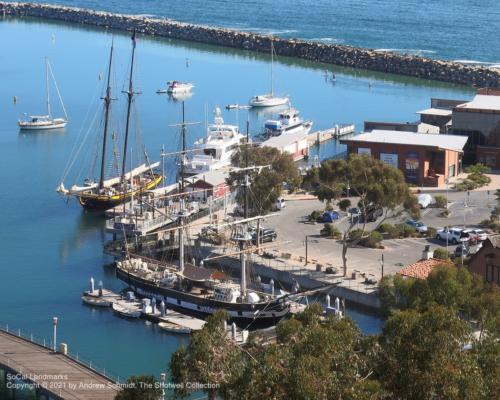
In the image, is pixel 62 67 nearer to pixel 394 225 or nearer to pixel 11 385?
pixel 394 225

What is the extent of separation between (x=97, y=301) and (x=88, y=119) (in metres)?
30.0

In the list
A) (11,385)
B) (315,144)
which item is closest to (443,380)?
(11,385)

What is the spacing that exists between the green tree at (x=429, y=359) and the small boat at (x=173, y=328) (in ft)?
37.4

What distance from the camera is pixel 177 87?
7106 centimetres

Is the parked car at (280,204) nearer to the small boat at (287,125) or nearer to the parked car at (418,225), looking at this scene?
the parked car at (418,225)

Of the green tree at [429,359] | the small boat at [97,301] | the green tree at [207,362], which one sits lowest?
the small boat at [97,301]

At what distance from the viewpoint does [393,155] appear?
4634 centimetres

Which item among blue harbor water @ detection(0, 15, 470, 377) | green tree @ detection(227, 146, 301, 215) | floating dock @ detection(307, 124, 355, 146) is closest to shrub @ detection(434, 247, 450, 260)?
blue harbor water @ detection(0, 15, 470, 377)

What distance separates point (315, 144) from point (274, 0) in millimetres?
73747

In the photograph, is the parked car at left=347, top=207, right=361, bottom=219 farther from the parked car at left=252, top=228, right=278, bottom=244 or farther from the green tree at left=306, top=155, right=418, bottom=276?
the green tree at left=306, top=155, right=418, bottom=276

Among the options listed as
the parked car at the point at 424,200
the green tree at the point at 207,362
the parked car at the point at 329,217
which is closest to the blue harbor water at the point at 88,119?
the parked car at the point at 329,217

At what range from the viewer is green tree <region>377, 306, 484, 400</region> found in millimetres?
18828

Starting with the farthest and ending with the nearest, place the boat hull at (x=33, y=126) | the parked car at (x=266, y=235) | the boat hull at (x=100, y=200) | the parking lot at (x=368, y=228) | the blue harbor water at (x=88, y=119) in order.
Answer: the boat hull at (x=33, y=126)
the boat hull at (x=100, y=200)
the parked car at (x=266, y=235)
the parking lot at (x=368, y=228)
the blue harbor water at (x=88, y=119)

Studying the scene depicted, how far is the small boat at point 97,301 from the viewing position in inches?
1336
